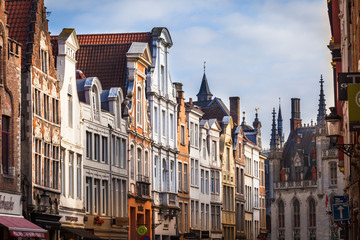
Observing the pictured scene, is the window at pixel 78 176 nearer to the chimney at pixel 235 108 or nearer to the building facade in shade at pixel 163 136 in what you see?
the building facade in shade at pixel 163 136

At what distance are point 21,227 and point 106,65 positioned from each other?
22.6 meters

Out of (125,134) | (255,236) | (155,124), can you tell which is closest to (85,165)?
(125,134)

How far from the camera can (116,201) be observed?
160 feet

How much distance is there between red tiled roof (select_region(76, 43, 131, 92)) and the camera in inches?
2083

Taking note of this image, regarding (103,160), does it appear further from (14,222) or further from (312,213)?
(312,213)

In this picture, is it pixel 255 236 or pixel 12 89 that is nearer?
pixel 12 89

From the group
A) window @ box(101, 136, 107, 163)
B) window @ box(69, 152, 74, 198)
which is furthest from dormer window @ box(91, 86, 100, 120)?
window @ box(69, 152, 74, 198)

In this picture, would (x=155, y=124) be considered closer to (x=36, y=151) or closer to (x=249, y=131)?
(x=36, y=151)

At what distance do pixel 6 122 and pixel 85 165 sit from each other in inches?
440

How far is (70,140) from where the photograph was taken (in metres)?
41.7

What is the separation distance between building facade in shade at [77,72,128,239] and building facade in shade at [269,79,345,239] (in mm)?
62902

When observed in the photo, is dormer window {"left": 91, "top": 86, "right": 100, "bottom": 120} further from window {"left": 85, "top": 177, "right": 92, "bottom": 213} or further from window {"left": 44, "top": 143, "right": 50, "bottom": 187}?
window {"left": 44, "top": 143, "right": 50, "bottom": 187}

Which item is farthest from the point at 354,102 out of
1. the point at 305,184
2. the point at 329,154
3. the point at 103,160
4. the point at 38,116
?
the point at 305,184

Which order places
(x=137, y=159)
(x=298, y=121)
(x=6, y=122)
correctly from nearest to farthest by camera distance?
1. (x=6, y=122)
2. (x=137, y=159)
3. (x=298, y=121)
